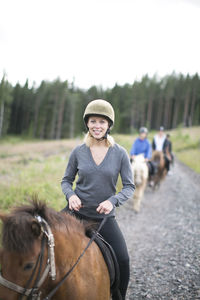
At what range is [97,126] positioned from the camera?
248 centimetres

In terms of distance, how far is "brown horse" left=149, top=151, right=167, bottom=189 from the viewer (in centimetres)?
1006

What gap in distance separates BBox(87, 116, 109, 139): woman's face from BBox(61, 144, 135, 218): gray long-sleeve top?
197mm

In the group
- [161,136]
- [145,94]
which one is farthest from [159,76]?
[161,136]

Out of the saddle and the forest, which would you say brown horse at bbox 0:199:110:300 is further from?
the forest

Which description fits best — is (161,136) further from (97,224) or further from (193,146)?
(193,146)

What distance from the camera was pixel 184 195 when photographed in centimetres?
920

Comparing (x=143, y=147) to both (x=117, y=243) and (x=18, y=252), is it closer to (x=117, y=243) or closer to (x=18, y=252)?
(x=117, y=243)

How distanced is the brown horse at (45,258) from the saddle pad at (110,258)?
126 mm

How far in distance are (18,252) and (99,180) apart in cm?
111

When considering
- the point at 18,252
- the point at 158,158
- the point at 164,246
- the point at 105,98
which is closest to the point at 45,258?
the point at 18,252

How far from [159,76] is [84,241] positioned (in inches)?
2100

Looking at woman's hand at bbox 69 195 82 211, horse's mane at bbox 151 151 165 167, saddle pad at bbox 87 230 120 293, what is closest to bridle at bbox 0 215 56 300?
woman's hand at bbox 69 195 82 211

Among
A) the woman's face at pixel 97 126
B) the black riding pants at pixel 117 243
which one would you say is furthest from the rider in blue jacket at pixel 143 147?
→ the black riding pants at pixel 117 243

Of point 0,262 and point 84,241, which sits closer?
point 0,262
